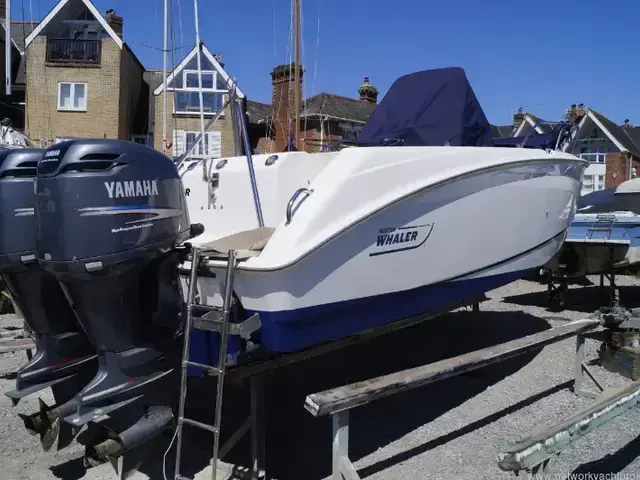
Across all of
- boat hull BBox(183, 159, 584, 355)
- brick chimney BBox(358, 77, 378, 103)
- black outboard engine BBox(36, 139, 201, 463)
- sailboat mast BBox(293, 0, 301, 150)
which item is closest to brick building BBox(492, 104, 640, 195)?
brick chimney BBox(358, 77, 378, 103)

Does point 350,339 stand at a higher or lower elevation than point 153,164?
lower

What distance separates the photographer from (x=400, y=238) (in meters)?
3.93

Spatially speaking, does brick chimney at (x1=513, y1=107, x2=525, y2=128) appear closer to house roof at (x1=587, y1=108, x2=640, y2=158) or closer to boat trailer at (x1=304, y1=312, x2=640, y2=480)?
Result: house roof at (x1=587, y1=108, x2=640, y2=158)

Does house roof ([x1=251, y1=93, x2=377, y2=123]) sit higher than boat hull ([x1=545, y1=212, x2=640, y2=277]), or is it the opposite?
house roof ([x1=251, y1=93, x2=377, y2=123])

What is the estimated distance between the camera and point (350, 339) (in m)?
4.23

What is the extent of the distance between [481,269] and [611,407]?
1.57m

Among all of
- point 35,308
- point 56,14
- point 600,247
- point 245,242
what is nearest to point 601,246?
point 600,247

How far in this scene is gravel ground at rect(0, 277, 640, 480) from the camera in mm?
3863

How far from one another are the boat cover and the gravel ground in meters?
2.11

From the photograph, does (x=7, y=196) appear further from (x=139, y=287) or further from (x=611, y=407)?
(x=611, y=407)

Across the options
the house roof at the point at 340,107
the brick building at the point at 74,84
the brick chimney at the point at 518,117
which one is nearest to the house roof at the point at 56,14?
the brick building at the point at 74,84

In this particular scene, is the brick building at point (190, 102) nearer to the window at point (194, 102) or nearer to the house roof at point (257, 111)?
the window at point (194, 102)

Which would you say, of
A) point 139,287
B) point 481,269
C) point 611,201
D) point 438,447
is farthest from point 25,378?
point 611,201

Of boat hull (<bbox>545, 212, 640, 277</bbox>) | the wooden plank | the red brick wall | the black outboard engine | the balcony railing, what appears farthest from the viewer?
the red brick wall
